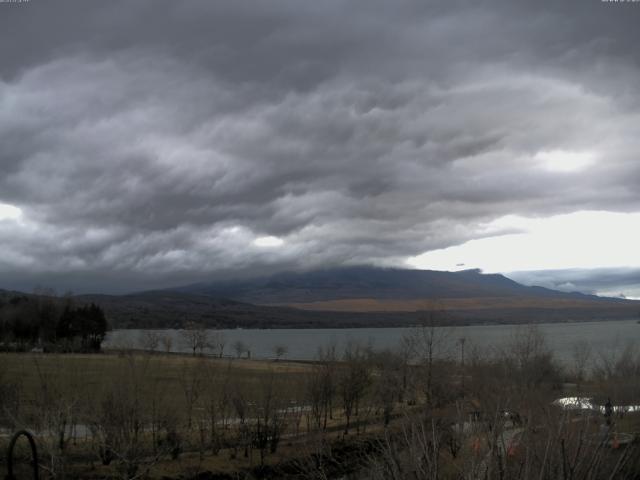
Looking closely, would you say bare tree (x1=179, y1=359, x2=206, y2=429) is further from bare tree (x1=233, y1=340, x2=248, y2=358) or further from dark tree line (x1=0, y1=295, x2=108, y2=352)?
→ bare tree (x1=233, y1=340, x2=248, y2=358)

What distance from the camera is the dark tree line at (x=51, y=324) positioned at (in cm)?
13425

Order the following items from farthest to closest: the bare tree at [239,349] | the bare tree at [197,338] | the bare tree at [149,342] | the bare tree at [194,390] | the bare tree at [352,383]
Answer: the bare tree at [239,349] < the bare tree at [197,338] < the bare tree at [149,342] < the bare tree at [352,383] < the bare tree at [194,390]

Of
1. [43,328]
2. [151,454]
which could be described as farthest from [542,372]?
[43,328]

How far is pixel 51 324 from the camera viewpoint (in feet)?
459

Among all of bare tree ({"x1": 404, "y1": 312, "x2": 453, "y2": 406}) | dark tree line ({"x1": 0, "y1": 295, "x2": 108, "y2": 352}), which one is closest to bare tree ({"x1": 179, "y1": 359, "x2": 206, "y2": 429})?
bare tree ({"x1": 404, "y1": 312, "x2": 453, "y2": 406})

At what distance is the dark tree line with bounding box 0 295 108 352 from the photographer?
440ft

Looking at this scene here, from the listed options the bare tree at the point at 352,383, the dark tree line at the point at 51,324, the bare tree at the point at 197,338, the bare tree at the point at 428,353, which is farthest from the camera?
the bare tree at the point at 197,338

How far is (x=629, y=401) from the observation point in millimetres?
48688

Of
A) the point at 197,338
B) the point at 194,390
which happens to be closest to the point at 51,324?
the point at 197,338

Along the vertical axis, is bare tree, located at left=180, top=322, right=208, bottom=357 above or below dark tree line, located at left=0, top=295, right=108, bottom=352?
below

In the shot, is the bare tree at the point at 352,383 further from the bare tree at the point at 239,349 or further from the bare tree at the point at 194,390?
the bare tree at the point at 239,349

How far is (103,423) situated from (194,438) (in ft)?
31.7

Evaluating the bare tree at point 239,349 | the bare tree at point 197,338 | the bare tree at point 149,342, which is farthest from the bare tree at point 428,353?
the bare tree at point 239,349

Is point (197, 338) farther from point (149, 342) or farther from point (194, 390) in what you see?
point (194, 390)
